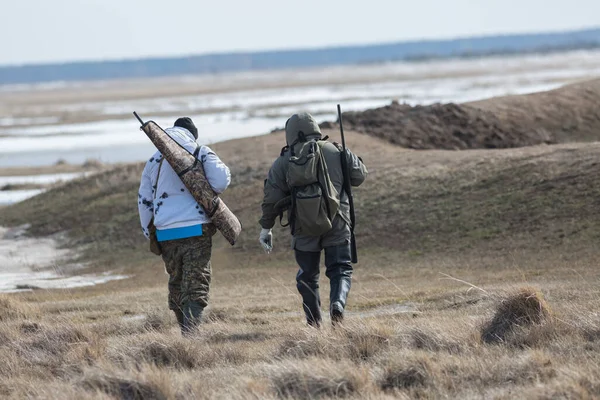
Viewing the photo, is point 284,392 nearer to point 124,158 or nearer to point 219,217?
point 219,217

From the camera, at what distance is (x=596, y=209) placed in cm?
→ 1502

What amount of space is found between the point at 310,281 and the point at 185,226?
43.1 inches

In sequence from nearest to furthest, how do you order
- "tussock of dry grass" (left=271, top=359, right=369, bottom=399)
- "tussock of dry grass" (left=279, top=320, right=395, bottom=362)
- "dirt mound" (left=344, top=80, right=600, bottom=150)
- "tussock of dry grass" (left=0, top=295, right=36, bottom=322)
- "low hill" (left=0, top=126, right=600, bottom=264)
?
"tussock of dry grass" (left=271, top=359, right=369, bottom=399)
"tussock of dry grass" (left=279, top=320, right=395, bottom=362)
"tussock of dry grass" (left=0, top=295, right=36, bottom=322)
"low hill" (left=0, top=126, right=600, bottom=264)
"dirt mound" (left=344, top=80, right=600, bottom=150)

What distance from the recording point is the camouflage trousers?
28.3 feet

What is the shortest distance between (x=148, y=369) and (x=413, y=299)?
4.89 metres

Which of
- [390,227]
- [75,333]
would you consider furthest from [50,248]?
[75,333]

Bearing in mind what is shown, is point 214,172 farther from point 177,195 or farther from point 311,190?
point 311,190

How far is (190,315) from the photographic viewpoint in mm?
8664

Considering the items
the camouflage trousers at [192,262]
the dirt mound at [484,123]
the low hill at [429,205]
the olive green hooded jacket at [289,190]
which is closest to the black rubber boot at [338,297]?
the olive green hooded jacket at [289,190]

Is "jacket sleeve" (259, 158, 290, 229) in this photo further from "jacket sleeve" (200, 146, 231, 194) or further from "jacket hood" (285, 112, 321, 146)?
"jacket sleeve" (200, 146, 231, 194)

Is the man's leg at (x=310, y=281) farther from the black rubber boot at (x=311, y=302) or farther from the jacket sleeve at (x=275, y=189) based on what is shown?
the jacket sleeve at (x=275, y=189)

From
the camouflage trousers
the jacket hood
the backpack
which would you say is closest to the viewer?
the backpack

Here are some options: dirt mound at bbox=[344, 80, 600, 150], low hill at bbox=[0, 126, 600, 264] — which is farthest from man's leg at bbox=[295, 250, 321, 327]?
dirt mound at bbox=[344, 80, 600, 150]

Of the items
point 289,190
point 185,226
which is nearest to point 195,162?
point 185,226
